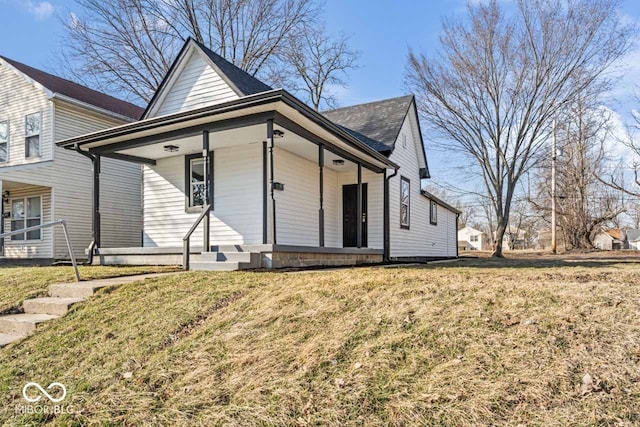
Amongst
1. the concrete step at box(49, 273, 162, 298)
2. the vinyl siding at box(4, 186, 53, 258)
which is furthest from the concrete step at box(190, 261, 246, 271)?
the vinyl siding at box(4, 186, 53, 258)

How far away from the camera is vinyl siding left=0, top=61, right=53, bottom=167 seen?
13.8 metres

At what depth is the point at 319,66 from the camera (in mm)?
25594

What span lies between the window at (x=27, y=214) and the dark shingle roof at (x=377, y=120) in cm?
1058

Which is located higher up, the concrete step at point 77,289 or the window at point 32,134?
the window at point 32,134

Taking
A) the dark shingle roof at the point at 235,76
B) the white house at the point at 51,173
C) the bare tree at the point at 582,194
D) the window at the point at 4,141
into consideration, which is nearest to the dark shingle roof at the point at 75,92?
the white house at the point at 51,173

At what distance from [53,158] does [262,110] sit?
9.84m

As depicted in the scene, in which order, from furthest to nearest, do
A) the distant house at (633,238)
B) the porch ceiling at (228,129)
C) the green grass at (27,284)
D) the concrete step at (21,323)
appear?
1. the distant house at (633,238)
2. the porch ceiling at (228,129)
3. the green grass at (27,284)
4. the concrete step at (21,323)

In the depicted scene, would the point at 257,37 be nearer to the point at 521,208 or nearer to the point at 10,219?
the point at 10,219

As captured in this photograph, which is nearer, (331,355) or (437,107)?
(331,355)

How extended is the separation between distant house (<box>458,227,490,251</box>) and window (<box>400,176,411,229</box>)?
54.5 meters

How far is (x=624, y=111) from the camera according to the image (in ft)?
63.7

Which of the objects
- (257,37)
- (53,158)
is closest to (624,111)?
(257,37)

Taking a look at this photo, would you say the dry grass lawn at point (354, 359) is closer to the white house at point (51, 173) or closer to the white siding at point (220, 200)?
the white siding at point (220, 200)

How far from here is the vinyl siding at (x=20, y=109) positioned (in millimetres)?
13789
